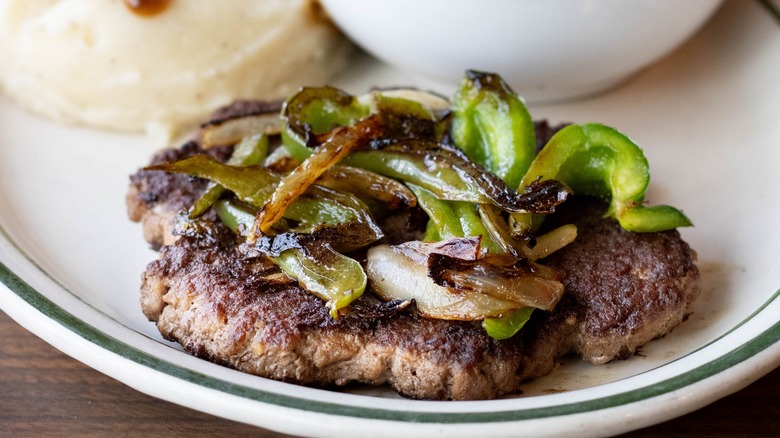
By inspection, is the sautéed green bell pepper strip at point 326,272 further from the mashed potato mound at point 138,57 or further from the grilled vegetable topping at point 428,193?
the mashed potato mound at point 138,57

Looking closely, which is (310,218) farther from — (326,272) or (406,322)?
(406,322)

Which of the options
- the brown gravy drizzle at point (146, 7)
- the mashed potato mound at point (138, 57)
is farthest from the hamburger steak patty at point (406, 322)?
the brown gravy drizzle at point (146, 7)

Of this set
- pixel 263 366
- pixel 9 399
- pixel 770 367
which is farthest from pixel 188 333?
pixel 770 367

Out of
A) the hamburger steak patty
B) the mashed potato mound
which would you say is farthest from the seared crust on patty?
the mashed potato mound

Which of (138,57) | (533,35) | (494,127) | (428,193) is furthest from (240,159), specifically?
(533,35)

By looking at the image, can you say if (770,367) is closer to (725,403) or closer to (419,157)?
(725,403)

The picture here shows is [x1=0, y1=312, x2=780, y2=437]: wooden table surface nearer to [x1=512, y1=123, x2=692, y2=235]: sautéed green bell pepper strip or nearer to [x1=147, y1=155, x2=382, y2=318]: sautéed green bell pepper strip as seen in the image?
[x1=147, y1=155, x2=382, y2=318]: sautéed green bell pepper strip
